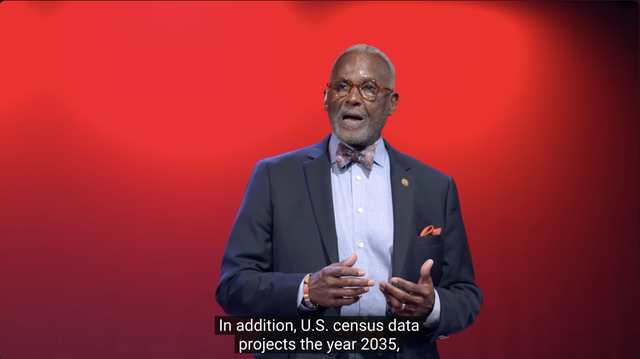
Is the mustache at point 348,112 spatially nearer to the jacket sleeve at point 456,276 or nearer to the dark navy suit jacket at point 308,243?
the dark navy suit jacket at point 308,243

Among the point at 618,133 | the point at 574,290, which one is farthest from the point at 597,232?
the point at 618,133

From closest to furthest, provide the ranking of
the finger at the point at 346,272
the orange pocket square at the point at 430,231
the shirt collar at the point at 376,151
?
the finger at the point at 346,272 < the orange pocket square at the point at 430,231 < the shirt collar at the point at 376,151

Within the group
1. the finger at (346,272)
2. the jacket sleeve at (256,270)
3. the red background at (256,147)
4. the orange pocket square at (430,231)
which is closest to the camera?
the finger at (346,272)

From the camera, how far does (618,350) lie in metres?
4.00

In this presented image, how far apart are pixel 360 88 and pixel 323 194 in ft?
1.46

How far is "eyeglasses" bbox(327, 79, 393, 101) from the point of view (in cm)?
212

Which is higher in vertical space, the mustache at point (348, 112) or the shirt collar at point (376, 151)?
the mustache at point (348, 112)

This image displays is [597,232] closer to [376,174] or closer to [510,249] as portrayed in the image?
[510,249]

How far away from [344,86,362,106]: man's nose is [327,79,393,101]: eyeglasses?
1 cm

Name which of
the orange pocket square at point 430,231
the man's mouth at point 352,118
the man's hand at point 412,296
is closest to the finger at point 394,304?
the man's hand at point 412,296

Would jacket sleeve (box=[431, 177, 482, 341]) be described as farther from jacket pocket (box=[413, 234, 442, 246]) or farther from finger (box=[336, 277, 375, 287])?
finger (box=[336, 277, 375, 287])

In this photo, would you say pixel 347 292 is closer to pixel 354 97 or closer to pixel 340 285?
pixel 340 285

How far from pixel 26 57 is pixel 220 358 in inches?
89.4

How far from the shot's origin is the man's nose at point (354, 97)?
6.88ft
